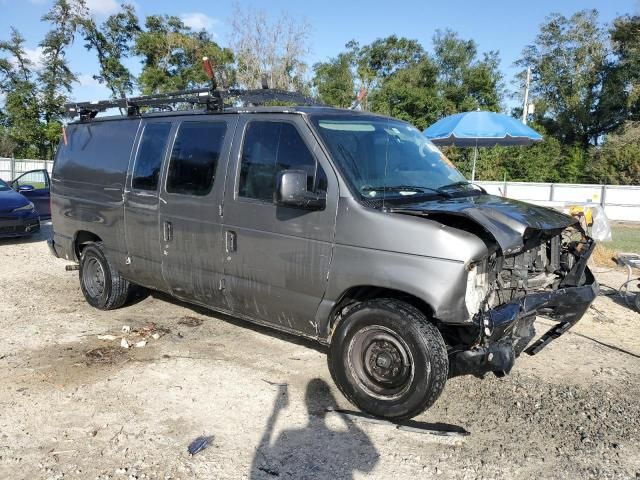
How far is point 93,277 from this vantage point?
6.37 meters

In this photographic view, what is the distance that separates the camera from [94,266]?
633 cm

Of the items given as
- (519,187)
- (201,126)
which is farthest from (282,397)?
(519,187)

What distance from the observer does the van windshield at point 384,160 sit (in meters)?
3.98

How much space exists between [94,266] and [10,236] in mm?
5455

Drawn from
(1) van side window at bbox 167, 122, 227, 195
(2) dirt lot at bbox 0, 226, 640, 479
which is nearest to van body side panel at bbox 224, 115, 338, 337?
(1) van side window at bbox 167, 122, 227, 195

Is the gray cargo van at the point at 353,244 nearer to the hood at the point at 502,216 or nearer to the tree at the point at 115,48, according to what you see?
the hood at the point at 502,216

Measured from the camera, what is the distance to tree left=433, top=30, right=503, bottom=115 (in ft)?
119

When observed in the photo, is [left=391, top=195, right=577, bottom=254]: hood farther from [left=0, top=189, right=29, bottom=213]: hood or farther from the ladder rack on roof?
[left=0, top=189, right=29, bottom=213]: hood

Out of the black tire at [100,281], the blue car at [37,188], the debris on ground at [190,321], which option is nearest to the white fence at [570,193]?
the blue car at [37,188]

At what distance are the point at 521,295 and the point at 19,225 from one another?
9.97 m

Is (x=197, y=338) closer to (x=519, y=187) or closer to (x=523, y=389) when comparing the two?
(x=523, y=389)

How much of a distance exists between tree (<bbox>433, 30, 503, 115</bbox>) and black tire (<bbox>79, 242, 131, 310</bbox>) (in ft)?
101

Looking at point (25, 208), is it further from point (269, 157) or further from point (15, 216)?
point (269, 157)

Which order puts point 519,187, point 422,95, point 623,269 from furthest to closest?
point 422,95
point 519,187
point 623,269
